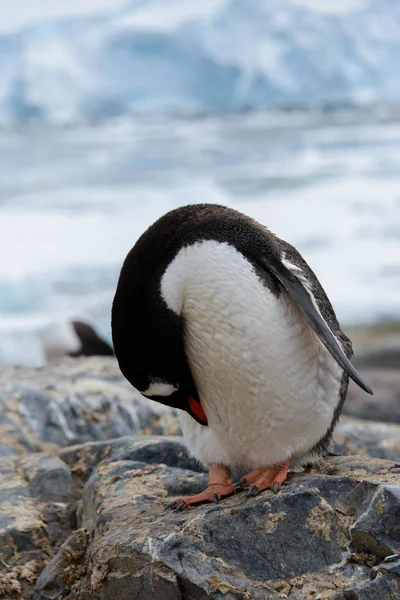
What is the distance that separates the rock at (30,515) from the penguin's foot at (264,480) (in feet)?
2.28

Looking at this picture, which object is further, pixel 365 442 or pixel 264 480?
pixel 365 442

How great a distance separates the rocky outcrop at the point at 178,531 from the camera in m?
2.26

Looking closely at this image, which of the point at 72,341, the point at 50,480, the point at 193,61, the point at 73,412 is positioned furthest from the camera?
the point at 193,61

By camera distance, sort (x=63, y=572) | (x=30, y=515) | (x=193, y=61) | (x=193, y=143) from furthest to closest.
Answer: (x=193, y=61) → (x=193, y=143) → (x=30, y=515) → (x=63, y=572)

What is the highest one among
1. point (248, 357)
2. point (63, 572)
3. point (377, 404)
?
point (248, 357)

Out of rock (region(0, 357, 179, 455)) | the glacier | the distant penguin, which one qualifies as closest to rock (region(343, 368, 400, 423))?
the distant penguin

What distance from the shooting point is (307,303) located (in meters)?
2.56

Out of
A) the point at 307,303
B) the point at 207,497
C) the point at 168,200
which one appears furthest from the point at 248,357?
the point at 168,200

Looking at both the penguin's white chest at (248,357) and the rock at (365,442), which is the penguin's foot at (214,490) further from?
the rock at (365,442)

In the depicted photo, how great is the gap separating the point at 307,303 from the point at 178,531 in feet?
2.42

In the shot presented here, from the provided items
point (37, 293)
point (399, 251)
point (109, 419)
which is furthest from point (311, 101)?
point (109, 419)

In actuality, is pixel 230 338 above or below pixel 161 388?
above

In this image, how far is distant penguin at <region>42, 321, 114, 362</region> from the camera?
884cm

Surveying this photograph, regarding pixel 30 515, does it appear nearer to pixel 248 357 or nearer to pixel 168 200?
pixel 248 357
